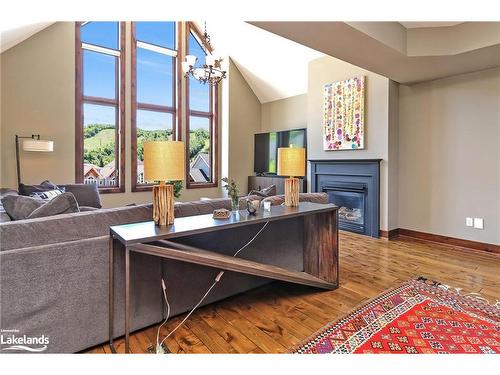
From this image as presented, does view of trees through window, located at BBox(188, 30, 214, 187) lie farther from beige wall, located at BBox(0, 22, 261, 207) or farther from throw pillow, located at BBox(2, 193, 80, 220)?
throw pillow, located at BBox(2, 193, 80, 220)

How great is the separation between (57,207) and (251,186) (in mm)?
5147

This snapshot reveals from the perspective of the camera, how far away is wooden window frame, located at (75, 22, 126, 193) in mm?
5124

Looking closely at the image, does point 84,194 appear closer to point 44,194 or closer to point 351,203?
point 44,194

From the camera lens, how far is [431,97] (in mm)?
4109

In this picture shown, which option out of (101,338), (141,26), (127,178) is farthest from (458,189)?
(141,26)

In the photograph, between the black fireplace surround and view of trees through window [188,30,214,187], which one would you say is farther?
view of trees through window [188,30,214,187]

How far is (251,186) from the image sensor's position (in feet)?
22.4

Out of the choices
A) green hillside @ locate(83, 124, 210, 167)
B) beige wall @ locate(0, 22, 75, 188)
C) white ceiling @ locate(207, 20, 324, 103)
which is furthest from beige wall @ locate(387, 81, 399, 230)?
beige wall @ locate(0, 22, 75, 188)

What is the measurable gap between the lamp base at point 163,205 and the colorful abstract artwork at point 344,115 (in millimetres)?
3526

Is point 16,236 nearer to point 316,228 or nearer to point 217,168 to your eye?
point 316,228

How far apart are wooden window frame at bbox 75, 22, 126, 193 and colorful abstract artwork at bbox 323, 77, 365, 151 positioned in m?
3.79

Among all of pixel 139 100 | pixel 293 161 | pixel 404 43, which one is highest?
pixel 139 100

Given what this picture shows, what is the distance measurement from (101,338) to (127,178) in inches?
171

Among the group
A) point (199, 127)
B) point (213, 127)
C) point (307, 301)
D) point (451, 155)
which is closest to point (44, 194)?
point (307, 301)
